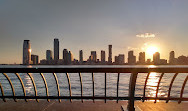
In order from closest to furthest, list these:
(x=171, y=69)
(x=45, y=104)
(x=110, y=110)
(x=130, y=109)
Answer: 1. (x=171, y=69)
2. (x=130, y=109)
3. (x=110, y=110)
4. (x=45, y=104)

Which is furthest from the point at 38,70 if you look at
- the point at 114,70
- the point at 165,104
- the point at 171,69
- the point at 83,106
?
the point at 165,104

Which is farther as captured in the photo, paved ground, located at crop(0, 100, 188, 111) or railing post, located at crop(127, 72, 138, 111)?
paved ground, located at crop(0, 100, 188, 111)

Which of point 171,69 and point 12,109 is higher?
point 171,69

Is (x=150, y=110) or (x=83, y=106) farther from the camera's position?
(x=83, y=106)

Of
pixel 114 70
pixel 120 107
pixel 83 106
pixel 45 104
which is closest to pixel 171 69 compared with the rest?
pixel 114 70

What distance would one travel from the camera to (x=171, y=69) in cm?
346

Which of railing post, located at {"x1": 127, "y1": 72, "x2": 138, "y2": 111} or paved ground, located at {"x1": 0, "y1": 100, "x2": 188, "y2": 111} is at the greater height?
railing post, located at {"x1": 127, "y1": 72, "x2": 138, "y2": 111}

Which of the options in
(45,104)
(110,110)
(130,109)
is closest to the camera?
(130,109)

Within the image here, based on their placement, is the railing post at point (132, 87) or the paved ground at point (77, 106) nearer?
the railing post at point (132, 87)

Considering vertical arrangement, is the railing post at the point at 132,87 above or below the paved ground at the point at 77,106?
above

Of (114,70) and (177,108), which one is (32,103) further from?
(177,108)

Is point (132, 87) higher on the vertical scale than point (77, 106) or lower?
higher

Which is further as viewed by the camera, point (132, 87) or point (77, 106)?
point (77, 106)

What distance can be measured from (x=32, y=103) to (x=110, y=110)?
2.59 m
